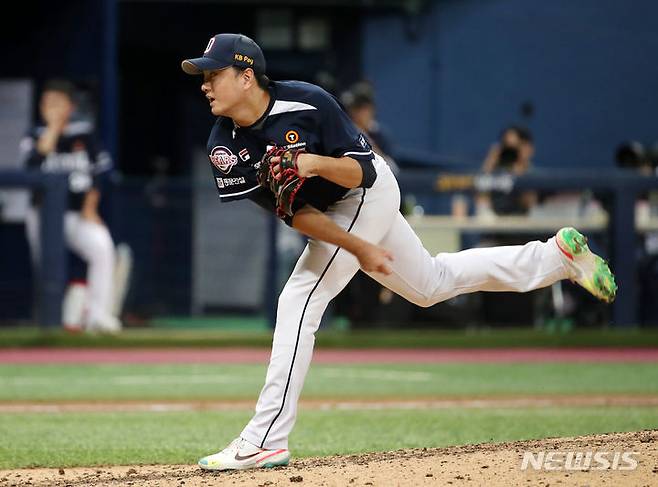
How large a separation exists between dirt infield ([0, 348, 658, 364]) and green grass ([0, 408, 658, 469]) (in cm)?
383

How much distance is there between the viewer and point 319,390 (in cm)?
944

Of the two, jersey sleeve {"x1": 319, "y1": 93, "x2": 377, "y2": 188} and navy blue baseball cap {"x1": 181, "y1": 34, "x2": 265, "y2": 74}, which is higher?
navy blue baseball cap {"x1": 181, "y1": 34, "x2": 265, "y2": 74}

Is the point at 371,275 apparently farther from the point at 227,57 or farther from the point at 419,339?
the point at 419,339

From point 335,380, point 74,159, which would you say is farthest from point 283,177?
point 74,159

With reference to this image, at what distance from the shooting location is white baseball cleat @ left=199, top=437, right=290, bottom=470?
5.20 meters

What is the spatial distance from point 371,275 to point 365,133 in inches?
203

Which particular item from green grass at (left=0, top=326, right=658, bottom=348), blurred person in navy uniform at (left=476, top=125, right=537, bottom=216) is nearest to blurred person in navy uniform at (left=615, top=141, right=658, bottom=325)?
green grass at (left=0, top=326, right=658, bottom=348)

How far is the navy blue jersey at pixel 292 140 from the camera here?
535cm

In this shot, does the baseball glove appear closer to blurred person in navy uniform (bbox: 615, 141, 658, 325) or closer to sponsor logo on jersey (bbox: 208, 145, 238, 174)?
sponsor logo on jersey (bbox: 208, 145, 238, 174)

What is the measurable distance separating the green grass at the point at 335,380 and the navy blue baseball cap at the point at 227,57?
4072 millimetres

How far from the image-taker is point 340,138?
537cm

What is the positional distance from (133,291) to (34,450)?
7.54 metres

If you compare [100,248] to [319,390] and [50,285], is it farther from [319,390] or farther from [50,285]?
[319,390]

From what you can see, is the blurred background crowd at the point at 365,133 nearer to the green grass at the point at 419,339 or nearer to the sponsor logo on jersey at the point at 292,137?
the green grass at the point at 419,339
